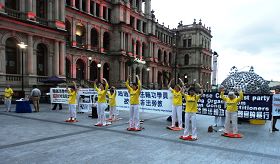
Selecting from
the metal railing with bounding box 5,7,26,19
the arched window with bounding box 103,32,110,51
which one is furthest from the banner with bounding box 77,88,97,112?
the arched window with bounding box 103,32,110,51

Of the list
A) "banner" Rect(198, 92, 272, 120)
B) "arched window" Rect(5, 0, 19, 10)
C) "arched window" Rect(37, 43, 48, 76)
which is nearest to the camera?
"banner" Rect(198, 92, 272, 120)

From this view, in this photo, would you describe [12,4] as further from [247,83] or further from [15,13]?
[247,83]

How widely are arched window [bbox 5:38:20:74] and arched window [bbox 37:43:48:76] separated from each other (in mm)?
2573

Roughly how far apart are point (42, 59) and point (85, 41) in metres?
10.8

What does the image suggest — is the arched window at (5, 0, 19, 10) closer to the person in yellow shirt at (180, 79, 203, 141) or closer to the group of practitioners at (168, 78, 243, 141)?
the group of practitioners at (168, 78, 243, 141)

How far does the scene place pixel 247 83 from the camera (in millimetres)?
11930

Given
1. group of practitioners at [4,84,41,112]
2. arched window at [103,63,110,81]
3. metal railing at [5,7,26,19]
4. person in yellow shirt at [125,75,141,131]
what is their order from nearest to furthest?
1. person in yellow shirt at [125,75,141,131]
2. group of practitioners at [4,84,41,112]
3. metal railing at [5,7,26,19]
4. arched window at [103,63,110,81]

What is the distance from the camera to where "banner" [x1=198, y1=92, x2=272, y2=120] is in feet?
33.2

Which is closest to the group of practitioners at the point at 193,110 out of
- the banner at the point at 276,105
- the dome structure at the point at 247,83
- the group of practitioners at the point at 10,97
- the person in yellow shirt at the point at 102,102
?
the dome structure at the point at 247,83

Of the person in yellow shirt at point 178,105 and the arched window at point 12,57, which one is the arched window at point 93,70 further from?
the person in yellow shirt at point 178,105

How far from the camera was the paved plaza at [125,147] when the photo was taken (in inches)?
236

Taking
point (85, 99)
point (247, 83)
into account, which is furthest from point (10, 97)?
point (247, 83)

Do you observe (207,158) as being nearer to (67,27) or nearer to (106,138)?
(106,138)

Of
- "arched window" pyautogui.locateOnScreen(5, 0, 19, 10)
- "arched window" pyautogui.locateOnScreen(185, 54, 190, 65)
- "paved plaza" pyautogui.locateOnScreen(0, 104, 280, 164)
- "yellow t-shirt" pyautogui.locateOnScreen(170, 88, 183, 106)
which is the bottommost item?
"paved plaza" pyautogui.locateOnScreen(0, 104, 280, 164)
